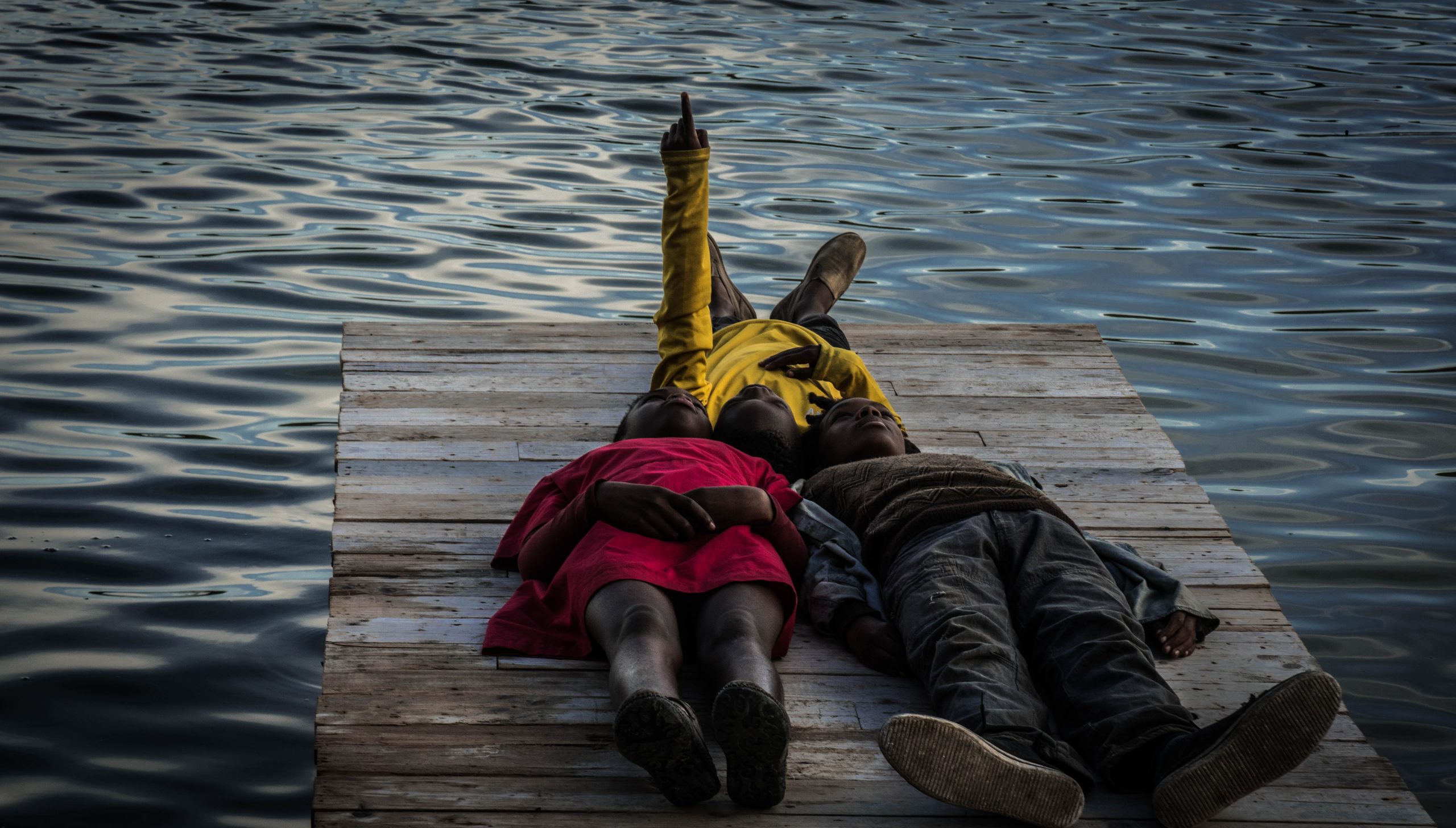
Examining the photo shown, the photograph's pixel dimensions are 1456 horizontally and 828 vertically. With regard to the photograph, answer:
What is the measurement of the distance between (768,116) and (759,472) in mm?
7912

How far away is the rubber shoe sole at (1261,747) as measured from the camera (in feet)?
7.46

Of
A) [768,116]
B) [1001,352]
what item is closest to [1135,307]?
[1001,352]

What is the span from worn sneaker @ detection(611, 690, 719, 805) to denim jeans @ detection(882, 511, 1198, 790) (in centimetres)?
53

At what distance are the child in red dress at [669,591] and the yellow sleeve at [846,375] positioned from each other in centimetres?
107

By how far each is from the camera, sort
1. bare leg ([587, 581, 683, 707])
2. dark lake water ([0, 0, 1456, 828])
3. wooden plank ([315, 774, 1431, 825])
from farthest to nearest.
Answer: dark lake water ([0, 0, 1456, 828])
bare leg ([587, 581, 683, 707])
wooden plank ([315, 774, 1431, 825])

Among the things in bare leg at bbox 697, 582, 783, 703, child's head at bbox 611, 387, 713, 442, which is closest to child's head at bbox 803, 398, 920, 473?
child's head at bbox 611, 387, 713, 442

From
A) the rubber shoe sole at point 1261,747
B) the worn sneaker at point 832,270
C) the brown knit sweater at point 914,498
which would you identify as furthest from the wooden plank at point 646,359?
the rubber shoe sole at point 1261,747

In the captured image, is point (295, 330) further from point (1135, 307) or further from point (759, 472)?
point (1135, 307)

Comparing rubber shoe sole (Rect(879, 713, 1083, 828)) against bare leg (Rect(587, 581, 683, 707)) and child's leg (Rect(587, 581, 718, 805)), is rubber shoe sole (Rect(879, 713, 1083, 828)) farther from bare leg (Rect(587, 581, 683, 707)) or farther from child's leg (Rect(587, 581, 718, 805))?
bare leg (Rect(587, 581, 683, 707))

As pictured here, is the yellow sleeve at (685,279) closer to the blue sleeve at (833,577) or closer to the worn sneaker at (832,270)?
the blue sleeve at (833,577)

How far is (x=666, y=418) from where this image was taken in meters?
Result: 3.68

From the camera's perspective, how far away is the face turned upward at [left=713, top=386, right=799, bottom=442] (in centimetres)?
384

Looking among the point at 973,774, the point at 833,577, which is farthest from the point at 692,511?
the point at 973,774

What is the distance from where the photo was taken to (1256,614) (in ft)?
10.8
